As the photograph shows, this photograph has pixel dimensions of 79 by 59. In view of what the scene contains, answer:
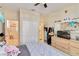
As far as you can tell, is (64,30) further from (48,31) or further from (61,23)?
(48,31)

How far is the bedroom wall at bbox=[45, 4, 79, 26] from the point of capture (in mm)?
1590

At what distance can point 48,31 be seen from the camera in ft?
5.81

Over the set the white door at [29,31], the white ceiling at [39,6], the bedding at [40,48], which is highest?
the white ceiling at [39,6]

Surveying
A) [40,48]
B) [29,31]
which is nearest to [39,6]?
[29,31]

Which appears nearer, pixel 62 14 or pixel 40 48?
A: pixel 62 14

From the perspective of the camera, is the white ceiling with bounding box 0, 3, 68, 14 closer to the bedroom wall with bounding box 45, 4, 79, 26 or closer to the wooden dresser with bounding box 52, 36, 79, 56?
the bedroom wall with bounding box 45, 4, 79, 26

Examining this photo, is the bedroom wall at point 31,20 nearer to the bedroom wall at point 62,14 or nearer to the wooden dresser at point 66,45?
the bedroom wall at point 62,14

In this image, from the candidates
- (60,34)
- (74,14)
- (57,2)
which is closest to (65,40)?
(60,34)

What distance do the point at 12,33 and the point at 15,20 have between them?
8.5 inches

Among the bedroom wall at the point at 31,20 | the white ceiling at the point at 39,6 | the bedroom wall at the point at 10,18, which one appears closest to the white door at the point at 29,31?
the bedroom wall at the point at 31,20

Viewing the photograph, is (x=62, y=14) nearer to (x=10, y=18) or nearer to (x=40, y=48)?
(x=40, y=48)

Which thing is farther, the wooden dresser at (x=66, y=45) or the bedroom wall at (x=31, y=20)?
the bedroom wall at (x=31, y=20)

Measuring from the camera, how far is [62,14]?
170 centimetres

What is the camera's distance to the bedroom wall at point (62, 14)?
1.59 meters
